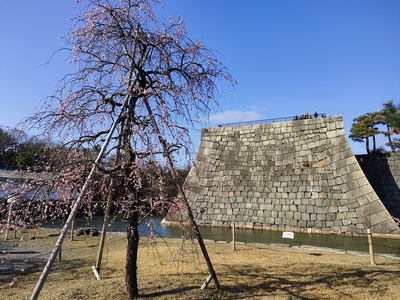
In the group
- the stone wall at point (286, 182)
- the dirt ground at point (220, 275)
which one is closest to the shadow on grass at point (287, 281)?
the dirt ground at point (220, 275)

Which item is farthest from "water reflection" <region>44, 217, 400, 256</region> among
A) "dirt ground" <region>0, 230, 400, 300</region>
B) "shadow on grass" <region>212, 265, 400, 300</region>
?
"shadow on grass" <region>212, 265, 400, 300</region>

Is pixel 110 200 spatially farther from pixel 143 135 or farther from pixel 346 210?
pixel 346 210

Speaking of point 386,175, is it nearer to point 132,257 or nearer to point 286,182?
point 286,182

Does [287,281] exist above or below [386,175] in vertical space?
below

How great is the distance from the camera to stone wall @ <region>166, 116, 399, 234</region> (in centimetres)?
1534

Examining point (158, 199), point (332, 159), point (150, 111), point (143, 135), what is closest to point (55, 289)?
point (158, 199)

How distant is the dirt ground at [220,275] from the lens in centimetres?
475

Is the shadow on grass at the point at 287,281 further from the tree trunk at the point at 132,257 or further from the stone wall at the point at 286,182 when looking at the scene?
the stone wall at the point at 286,182

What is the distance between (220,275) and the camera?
19.2ft

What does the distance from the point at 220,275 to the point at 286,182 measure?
40.9ft

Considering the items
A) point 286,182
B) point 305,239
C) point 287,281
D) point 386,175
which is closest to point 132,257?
point 287,281

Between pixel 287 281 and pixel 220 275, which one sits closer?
pixel 287 281

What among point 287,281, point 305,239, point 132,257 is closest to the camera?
point 132,257

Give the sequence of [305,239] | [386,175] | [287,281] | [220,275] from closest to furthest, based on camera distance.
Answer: [287,281] < [220,275] < [305,239] < [386,175]
